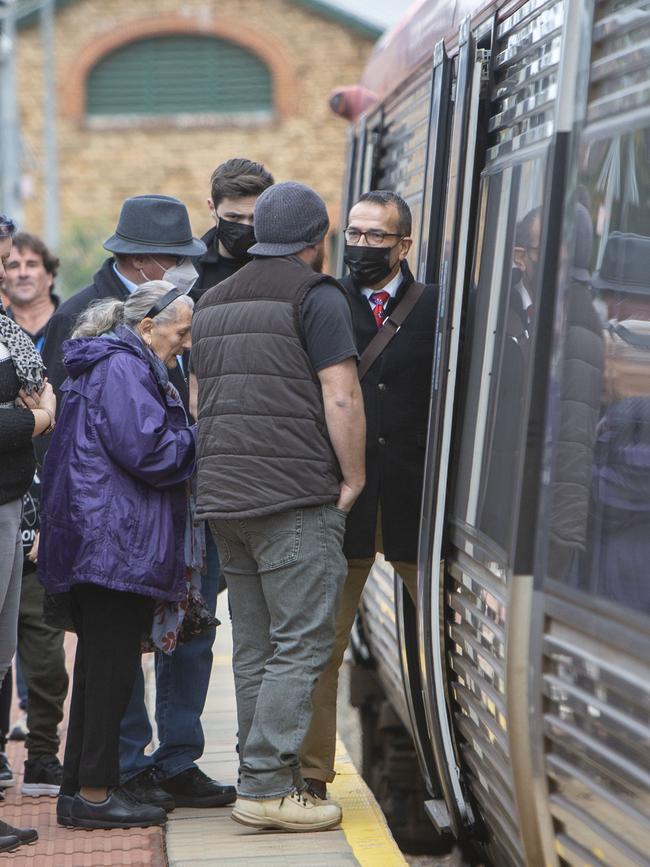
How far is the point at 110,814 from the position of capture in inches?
182

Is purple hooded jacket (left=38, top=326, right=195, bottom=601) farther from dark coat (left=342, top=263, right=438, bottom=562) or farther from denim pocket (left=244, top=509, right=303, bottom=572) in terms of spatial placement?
dark coat (left=342, top=263, right=438, bottom=562)

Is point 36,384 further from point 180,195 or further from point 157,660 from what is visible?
point 180,195

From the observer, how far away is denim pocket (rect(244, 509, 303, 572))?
425 centimetres

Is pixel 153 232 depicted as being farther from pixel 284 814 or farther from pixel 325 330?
pixel 284 814

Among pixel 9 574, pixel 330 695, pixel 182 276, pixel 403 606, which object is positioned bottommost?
pixel 330 695

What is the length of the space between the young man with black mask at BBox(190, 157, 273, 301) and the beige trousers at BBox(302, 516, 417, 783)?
1.07 metres

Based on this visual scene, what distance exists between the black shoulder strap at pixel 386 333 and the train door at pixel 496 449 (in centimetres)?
25

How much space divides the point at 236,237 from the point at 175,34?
2469 cm

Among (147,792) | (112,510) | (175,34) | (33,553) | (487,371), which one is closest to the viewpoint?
(487,371)

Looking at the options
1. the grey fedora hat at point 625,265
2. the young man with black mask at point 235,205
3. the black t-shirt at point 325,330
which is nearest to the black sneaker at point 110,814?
the black t-shirt at point 325,330

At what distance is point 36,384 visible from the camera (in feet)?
14.6

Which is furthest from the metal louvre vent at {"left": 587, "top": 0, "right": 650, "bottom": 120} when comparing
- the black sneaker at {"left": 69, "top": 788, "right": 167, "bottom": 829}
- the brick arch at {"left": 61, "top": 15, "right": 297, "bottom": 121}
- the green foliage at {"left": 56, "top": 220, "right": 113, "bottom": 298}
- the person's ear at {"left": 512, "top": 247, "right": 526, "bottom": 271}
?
the brick arch at {"left": 61, "top": 15, "right": 297, "bottom": 121}

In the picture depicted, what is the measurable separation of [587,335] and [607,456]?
255 millimetres

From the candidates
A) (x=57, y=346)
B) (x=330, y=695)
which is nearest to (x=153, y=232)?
(x=57, y=346)
